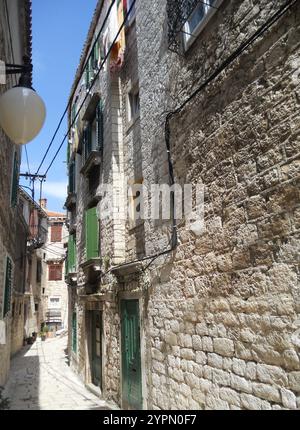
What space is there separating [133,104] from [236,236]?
5473mm

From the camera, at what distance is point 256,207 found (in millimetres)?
3848

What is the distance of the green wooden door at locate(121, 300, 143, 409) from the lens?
6.80 m

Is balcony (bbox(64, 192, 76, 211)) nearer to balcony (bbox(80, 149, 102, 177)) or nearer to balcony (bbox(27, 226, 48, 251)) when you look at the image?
balcony (bbox(80, 149, 102, 177))

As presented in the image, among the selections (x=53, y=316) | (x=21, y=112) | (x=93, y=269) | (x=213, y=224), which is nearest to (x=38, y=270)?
(x=53, y=316)

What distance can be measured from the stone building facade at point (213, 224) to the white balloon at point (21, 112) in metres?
2.12

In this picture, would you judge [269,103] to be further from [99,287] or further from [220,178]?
[99,287]

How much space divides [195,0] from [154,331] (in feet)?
15.9

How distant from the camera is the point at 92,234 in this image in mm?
10172

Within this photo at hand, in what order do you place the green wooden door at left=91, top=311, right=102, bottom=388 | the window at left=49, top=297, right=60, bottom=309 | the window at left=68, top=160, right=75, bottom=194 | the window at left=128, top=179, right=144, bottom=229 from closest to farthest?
the window at left=128, top=179, right=144, bottom=229 < the green wooden door at left=91, top=311, right=102, bottom=388 < the window at left=68, top=160, right=75, bottom=194 < the window at left=49, top=297, right=60, bottom=309

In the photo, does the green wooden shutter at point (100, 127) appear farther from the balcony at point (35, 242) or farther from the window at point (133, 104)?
the balcony at point (35, 242)

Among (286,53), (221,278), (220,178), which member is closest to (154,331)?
(221,278)

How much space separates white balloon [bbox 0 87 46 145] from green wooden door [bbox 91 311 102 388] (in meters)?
7.34

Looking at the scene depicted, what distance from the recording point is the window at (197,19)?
477 centimetres

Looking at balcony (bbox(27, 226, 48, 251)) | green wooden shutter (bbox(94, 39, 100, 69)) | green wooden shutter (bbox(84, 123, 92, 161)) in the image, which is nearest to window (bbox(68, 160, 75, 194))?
green wooden shutter (bbox(84, 123, 92, 161))
